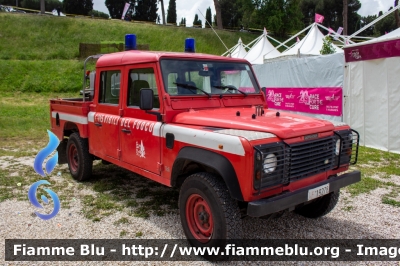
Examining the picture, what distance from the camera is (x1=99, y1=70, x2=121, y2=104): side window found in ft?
16.4

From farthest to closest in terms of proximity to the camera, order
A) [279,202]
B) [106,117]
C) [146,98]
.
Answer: [106,117] → [146,98] → [279,202]

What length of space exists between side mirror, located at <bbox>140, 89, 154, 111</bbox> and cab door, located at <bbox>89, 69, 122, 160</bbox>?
1030 mm

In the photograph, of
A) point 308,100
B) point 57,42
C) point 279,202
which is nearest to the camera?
point 279,202

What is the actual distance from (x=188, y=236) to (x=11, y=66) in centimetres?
2184

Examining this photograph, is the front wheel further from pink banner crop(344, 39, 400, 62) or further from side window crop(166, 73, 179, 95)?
pink banner crop(344, 39, 400, 62)

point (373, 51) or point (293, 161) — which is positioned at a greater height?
point (373, 51)

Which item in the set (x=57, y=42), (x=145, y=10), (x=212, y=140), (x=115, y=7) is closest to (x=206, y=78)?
(x=212, y=140)

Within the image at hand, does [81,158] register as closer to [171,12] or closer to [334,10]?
[171,12]

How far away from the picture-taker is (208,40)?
33062 millimetres

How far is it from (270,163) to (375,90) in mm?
6785

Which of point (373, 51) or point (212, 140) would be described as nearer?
point (212, 140)

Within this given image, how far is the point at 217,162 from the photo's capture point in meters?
3.24

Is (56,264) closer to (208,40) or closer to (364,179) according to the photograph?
(364,179)

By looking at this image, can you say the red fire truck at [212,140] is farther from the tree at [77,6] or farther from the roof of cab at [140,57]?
the tree at [77,6]
